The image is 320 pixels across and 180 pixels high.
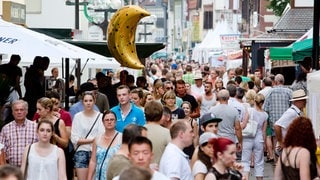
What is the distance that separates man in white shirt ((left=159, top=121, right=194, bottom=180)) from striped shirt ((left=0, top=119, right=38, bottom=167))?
291 centimetres

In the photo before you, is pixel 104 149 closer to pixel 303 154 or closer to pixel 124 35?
pixel 303 154

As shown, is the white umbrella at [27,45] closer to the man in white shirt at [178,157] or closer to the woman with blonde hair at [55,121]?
the woman with blonde hair at [55,121]

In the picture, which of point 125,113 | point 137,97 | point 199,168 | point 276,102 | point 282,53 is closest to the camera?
point 199,168

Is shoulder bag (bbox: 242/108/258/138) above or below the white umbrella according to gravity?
below

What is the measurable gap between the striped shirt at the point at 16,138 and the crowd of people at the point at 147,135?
1 centimetres

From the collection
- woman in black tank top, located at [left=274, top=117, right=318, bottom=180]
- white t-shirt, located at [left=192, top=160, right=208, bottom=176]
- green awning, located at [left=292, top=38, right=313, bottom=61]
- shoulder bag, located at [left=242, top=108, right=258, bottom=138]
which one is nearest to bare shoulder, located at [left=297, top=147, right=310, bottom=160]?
woman in black tank top, located at [left=274, top=117, right=318, bottom=180]

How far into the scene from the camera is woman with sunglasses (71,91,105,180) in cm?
1440

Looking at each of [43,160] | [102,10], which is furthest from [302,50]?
[102,10]

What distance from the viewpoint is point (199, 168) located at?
10602mm

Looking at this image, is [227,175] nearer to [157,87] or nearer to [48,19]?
[157,87]

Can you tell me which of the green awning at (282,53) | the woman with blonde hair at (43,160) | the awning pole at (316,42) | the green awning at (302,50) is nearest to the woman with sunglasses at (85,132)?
the woman with blonde hair at (43,160)

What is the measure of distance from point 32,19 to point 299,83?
36.0 m

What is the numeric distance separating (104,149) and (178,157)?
2124 mm

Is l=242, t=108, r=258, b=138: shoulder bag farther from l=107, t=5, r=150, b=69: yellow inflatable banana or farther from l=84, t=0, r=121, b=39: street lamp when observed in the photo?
l=84, t=0, r=121, b=39: street lamp
